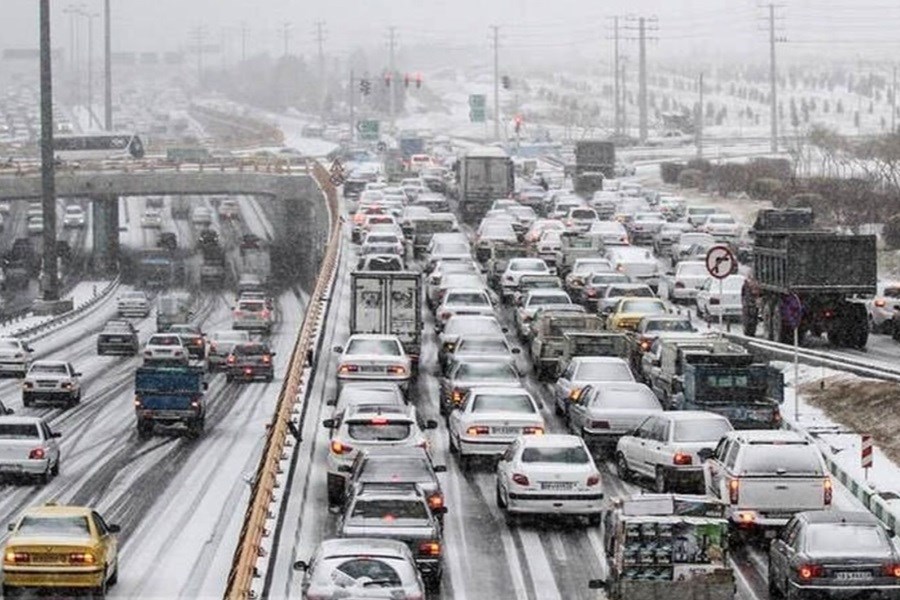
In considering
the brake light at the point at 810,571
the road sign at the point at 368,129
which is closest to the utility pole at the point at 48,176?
the brake light at the point at 810,571

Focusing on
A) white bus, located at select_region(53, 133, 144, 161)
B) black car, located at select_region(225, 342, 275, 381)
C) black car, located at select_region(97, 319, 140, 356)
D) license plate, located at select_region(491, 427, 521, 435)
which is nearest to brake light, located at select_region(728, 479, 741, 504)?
license plate, located at select_region(491, 427, 521, 435)

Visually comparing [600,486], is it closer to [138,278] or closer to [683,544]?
[683,544]

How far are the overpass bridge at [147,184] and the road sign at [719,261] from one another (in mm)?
67776

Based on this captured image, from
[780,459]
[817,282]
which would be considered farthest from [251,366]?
[780,459]

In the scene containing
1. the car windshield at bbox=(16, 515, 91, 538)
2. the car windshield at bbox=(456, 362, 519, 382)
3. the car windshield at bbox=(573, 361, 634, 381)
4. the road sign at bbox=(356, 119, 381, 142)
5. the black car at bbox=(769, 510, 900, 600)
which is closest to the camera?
the black car at bbox=(769, 510, 900, 600)

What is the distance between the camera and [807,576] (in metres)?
23.7

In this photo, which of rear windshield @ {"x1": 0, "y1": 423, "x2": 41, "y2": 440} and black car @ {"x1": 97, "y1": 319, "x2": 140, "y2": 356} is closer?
rear windshield @ {"x1": 0, "y1": 423, "x2": 41, "y2": 440}

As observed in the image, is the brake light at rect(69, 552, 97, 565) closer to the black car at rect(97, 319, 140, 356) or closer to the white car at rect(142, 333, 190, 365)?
the white car at rect(142, 333, 190, 365)

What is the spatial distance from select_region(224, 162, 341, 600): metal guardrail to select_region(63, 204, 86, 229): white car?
79.9 meters

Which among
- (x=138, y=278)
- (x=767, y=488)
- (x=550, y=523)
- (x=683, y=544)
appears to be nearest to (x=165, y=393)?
(x=550, y=523)

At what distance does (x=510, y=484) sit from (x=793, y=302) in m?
14.4

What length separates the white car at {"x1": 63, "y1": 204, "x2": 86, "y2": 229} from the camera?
463 ft

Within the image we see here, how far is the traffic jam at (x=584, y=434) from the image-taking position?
23.8 metres

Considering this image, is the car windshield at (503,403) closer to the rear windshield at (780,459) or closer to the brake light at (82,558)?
the rear windshield at (780,459)
